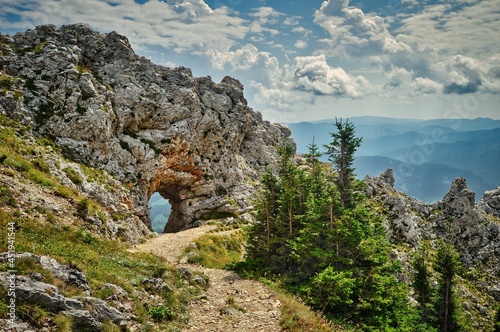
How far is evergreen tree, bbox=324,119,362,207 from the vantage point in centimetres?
3119

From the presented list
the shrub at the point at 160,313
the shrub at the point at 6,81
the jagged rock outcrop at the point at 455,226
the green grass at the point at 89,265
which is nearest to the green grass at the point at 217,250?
the green grass at the point at 89,265

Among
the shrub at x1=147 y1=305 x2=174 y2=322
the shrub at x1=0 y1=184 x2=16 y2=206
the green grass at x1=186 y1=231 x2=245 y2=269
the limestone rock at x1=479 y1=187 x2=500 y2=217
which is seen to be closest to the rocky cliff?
the limestone rock at x1=479 y1=187 x2=500 y2=217

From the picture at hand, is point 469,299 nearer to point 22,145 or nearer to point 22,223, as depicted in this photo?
point 22,223

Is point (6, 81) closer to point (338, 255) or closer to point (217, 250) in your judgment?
point (217, 250)

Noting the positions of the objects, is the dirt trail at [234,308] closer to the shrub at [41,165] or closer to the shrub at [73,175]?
the shrub at [41,165]

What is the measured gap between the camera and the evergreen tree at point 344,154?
31188mm

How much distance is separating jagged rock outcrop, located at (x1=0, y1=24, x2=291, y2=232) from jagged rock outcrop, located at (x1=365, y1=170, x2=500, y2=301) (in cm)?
3160

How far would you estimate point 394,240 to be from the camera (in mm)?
59000

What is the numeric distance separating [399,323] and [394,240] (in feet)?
135

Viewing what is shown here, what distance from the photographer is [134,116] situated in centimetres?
5484

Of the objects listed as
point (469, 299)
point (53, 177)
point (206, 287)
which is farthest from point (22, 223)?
point (469, 299)

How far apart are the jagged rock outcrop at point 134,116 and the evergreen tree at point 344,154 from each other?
108ft

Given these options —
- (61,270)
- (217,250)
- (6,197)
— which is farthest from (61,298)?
(217,250)

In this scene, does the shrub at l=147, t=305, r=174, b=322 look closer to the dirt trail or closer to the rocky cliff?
the dirt trail
